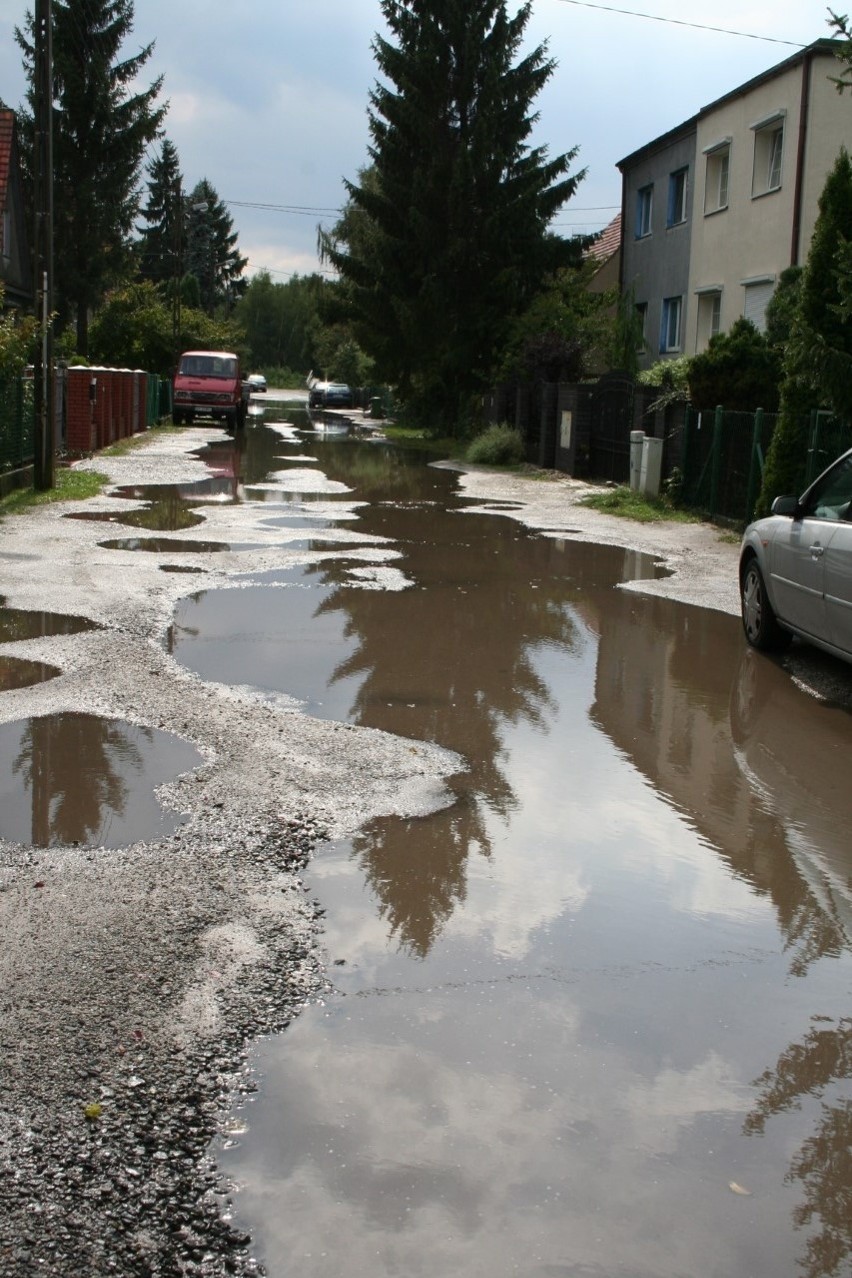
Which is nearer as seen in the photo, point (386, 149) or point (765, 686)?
point (765, 686)

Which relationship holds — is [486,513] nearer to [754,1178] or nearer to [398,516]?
[398,516]

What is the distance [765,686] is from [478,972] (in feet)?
17.3

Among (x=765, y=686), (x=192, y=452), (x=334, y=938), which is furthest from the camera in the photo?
(x=192, y=452)

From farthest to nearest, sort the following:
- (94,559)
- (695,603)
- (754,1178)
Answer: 1. (94,559)
2. (695,603)
3. (754,1178)

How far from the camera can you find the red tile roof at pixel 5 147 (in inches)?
1509

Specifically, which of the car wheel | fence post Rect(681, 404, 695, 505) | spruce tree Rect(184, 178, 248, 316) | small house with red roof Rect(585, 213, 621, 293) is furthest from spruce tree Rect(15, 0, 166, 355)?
spruce tree Rect(184, 178, 248, 316)

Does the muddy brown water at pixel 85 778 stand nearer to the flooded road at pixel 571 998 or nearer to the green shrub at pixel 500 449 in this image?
the flooded road at pixel 571 998

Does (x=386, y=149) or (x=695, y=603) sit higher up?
(x=386, y=149)

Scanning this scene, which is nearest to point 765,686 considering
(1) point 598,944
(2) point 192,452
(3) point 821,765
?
(3) point 821,765

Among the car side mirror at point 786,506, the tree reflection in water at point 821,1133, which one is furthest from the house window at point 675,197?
the tree reflection in water at point 821,1133

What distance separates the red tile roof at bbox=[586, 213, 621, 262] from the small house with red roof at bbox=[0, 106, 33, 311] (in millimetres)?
17352

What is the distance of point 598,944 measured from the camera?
468 centimetres

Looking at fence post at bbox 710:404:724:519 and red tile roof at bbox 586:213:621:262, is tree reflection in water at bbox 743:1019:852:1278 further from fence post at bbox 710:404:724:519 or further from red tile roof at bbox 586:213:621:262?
red tile roof at bbox 586:213:621:262

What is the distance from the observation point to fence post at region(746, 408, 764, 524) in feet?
56.1
